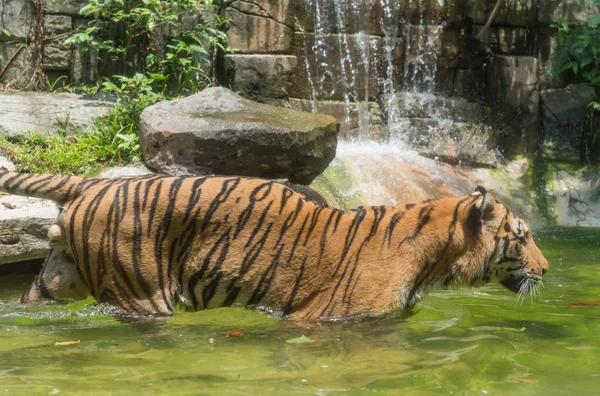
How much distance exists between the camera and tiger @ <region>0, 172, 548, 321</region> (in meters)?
4.41

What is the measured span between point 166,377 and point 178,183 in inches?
51.1

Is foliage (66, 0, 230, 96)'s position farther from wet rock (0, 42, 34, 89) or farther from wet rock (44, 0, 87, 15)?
wet rock (0, 42, 34, 89)

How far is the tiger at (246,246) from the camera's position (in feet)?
14.5

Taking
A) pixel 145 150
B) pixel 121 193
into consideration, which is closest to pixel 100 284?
pixel 121 193

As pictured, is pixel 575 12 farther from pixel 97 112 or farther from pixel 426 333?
pixel 426 333

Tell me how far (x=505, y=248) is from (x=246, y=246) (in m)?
1.51

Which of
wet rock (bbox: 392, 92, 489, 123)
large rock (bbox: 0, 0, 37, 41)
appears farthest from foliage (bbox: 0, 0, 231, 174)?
wet rock (bbox: 392, 92, 489, 123)

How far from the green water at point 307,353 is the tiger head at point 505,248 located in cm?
26

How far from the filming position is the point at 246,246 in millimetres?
4551

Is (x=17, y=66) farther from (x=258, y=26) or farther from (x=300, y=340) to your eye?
(x=300, y=340)

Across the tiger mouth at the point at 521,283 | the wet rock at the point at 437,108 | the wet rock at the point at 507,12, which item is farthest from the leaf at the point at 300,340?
the wet rock at the point at 507,12

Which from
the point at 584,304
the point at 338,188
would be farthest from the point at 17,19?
the point at 584,304

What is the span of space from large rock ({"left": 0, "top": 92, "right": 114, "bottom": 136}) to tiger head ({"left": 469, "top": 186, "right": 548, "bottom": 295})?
4.77m

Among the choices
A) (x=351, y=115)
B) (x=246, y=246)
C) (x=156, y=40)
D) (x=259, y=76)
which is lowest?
(x=246, y=246)
